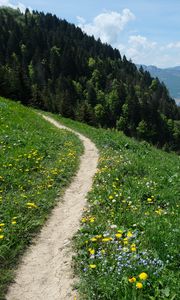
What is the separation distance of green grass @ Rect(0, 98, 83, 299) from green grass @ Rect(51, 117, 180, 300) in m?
1.35

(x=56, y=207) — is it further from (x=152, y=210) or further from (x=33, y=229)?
(x=152, y=210)

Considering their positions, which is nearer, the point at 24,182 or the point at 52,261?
the point at 52,261

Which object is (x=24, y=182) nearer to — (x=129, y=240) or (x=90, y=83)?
(x=129, y=240)

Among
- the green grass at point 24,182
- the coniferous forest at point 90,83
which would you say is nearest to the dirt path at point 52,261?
the green grass at point 24,182

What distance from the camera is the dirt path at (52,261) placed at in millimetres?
7271

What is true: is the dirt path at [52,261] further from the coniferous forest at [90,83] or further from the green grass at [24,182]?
the coniferous forest at [90,83]

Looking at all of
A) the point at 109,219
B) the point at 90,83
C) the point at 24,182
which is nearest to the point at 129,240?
the point at 109,219

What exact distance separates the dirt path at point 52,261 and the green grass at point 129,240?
0.31 meters

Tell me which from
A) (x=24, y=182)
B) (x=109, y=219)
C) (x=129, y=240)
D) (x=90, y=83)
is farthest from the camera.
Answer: (x=90, y=83)

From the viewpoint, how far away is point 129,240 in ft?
27.7

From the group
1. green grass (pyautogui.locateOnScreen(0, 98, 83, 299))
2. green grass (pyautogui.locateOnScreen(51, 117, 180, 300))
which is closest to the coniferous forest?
green grass (pyautogui.locateOnScreen(0, 98, 83, 299))

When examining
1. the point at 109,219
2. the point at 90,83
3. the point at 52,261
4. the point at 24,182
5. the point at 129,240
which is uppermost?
the point at 90,83

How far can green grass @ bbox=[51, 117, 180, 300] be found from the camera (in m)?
6.76

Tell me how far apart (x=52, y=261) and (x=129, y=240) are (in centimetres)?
174
